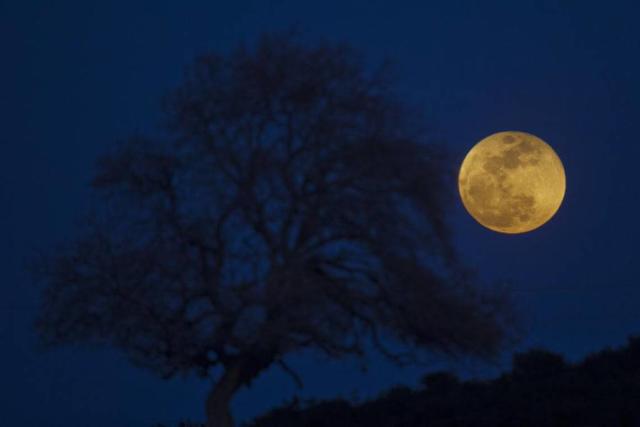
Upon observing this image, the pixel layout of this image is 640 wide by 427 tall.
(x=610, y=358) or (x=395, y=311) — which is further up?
(x=610, y=358)

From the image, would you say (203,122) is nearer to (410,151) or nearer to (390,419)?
(410,151)

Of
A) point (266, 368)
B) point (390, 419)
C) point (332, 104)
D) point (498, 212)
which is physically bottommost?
point (266, 368)

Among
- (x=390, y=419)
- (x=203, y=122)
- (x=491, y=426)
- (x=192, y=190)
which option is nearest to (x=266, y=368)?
(x=192, y=190)

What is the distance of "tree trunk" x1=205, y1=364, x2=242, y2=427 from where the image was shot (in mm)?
15828

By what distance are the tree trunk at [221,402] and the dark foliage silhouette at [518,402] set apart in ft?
21.8

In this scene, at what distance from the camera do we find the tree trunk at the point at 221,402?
51.9 feet

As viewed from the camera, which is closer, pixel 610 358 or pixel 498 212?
pixel 498 212

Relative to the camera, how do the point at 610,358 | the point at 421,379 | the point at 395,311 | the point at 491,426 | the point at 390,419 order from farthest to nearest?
the point at 421,379
the point at 610,358
the point at 390,419
the point at 491,426
the point at 395,311

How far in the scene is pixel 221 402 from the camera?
52.3 ft

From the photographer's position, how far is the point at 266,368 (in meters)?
15.8

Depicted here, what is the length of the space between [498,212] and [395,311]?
6119 millimetres

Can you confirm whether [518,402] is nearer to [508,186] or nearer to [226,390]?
[508,186]

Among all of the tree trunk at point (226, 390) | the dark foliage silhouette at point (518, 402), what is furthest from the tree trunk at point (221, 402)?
the dark foliage silhouette at point (518, 402)

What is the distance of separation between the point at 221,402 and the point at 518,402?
835cm
